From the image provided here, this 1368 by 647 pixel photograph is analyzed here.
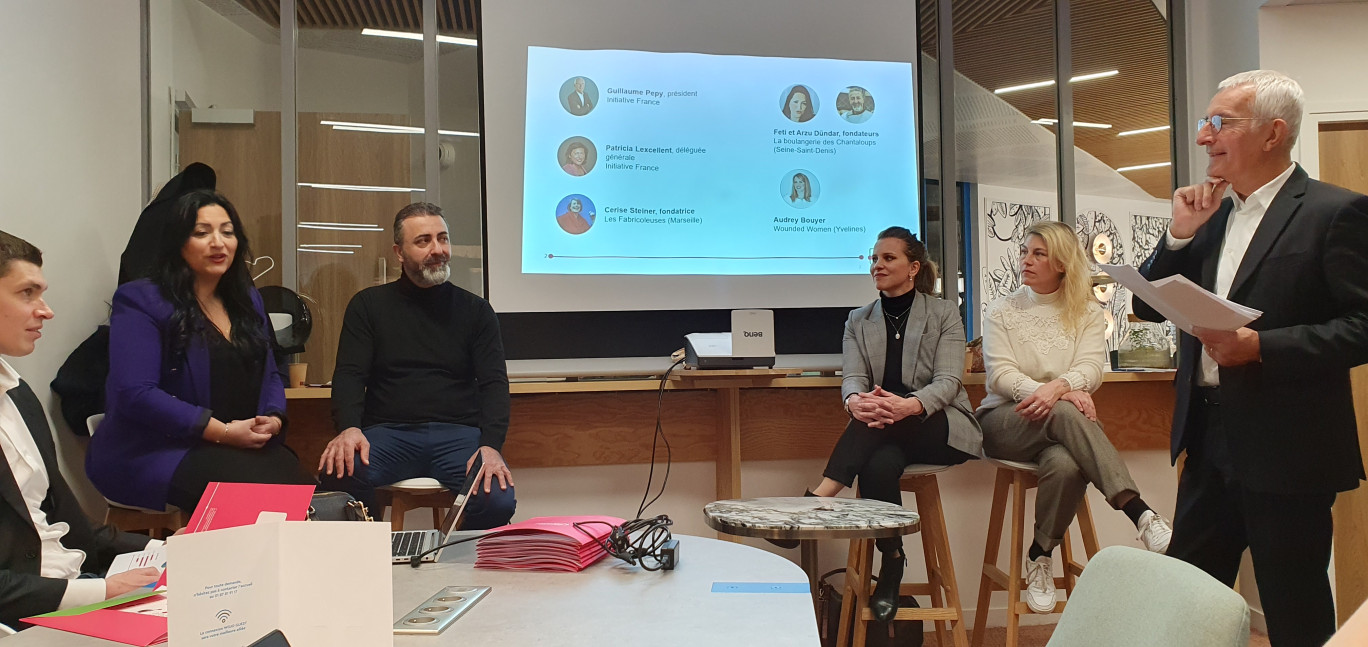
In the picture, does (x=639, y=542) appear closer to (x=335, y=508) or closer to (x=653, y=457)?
(x=335, y=508)

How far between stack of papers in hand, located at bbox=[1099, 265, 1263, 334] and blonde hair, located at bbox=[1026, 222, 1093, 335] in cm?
120

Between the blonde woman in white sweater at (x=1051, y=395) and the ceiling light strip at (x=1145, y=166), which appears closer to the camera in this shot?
the blonde woman in white sweater at (x=1051, y=395)

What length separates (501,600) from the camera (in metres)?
1.27

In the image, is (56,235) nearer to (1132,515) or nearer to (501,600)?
(501,600)

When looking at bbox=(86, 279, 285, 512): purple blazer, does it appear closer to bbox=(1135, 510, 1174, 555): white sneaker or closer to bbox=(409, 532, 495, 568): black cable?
bbox=(409, 532, 495, 568): black cable

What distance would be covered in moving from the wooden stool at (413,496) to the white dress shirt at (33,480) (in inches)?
43.1

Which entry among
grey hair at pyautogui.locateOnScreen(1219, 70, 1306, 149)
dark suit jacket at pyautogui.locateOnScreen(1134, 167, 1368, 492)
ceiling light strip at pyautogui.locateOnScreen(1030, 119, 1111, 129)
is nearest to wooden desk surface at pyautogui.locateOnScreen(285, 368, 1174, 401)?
ceiling light strip at pyautogui.locateOnScreen(1030, 119, 1111, 129)

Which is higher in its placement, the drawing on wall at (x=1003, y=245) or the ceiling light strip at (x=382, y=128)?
the ceiling light strip at (x=382, y=128)

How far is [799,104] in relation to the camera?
12.7 feet

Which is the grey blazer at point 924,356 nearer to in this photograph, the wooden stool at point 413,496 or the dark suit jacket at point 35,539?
the wooden stool at point 413,496

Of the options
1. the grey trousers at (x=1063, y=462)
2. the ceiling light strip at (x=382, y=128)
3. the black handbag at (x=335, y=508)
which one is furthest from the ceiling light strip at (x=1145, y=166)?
the black handbag at (x=335, y=508)

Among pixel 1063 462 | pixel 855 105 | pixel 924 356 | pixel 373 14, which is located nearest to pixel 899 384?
pixel 924 356

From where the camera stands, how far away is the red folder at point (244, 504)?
114 centimetres

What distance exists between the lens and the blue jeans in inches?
108
